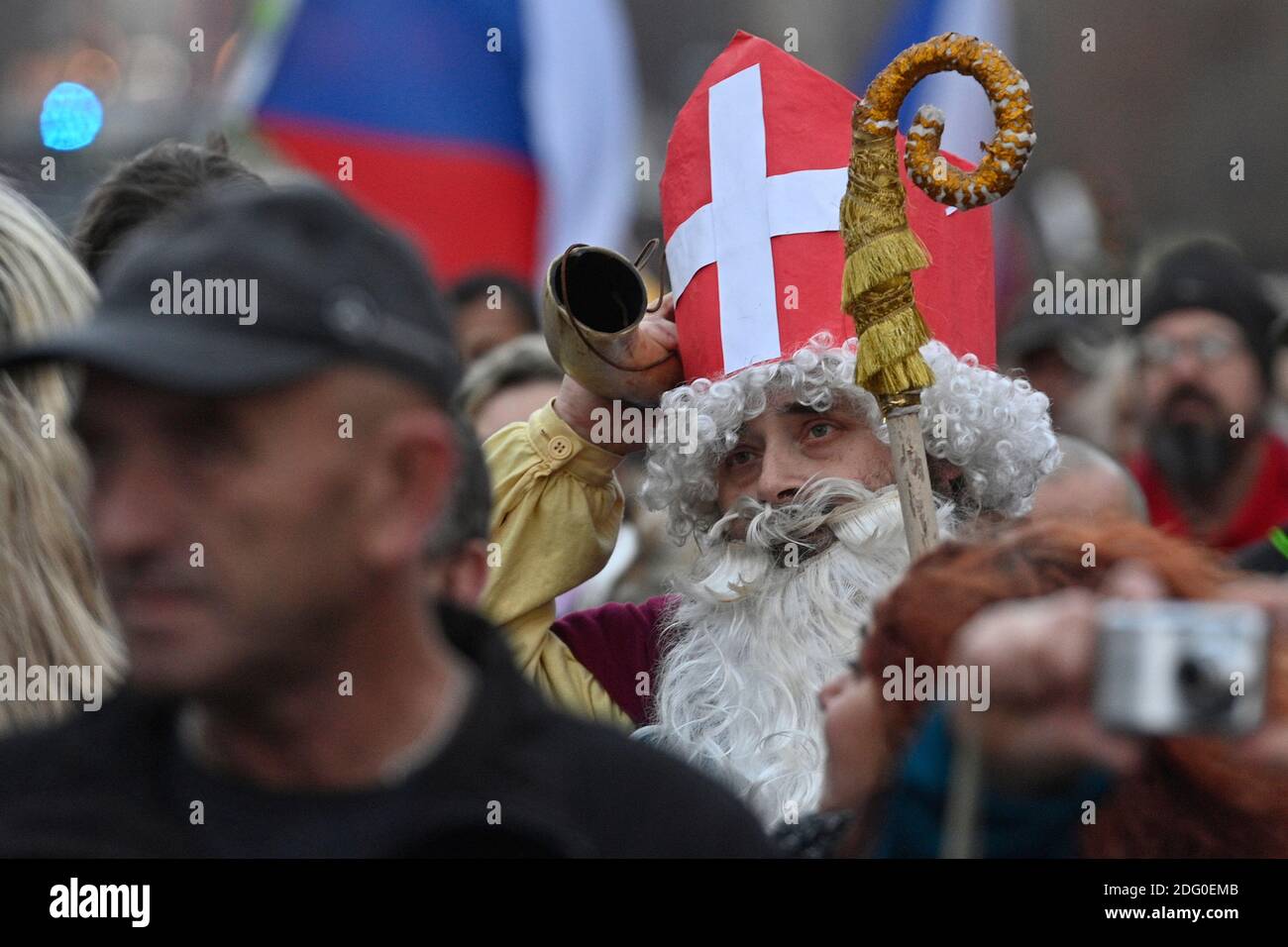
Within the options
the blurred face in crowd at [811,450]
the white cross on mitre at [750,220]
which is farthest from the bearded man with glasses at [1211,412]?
the white cross on mitre at [750,220]

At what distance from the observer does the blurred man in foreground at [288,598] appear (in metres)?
1.66

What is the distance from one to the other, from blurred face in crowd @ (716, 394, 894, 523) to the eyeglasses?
2.00 meters

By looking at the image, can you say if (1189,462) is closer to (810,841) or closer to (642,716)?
(642,716)

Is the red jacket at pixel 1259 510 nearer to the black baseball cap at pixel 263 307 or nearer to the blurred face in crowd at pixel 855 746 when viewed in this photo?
the blurred face in crowd at pixel 855 746

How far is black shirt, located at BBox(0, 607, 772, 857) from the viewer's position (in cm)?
170

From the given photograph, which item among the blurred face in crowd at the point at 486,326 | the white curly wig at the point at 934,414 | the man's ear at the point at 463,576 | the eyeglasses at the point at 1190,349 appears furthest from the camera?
the blurred face in crowd at the point at 486,326

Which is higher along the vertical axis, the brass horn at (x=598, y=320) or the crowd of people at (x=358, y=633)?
the brass horn at (x=598, y=320)

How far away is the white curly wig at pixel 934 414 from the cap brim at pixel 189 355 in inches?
81.0

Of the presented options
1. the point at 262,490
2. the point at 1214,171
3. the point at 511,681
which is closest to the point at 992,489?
the point at 511,681

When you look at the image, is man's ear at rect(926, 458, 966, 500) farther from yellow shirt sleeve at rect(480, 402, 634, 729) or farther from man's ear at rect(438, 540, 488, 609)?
man's ear at rect(438, 540, 488, 609)

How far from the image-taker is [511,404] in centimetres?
504

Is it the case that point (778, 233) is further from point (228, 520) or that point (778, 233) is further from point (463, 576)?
point (228, 520)

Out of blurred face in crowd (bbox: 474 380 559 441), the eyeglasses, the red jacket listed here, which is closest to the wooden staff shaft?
blurred face in crowd (bbox: 474 380 559 441)

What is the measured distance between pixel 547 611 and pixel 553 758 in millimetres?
2134
